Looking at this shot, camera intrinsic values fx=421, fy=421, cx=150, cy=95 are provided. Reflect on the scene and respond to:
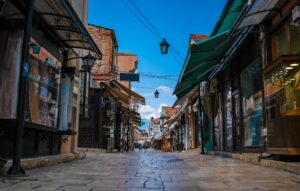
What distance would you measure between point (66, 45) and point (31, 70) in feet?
9.98

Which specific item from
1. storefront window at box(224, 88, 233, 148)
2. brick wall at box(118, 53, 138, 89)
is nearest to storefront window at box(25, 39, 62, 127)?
storefront window at box(224, 88, 233, 148)

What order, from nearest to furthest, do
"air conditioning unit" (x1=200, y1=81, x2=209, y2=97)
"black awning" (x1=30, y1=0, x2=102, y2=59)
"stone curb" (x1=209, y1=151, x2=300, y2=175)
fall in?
"stone curb" (x1=209, y1=151, x2=300, y2=175) → "black awning" (x1=30, y1=0, x2=102, y2=59) → "air conditioning unit" (x1=200, y1=81, x2=209, y2=97)

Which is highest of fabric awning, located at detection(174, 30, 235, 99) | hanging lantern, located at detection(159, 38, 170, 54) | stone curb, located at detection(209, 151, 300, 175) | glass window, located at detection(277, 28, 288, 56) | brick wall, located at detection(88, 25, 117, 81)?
brick wall, located at detection(88, 25, 117, 81)

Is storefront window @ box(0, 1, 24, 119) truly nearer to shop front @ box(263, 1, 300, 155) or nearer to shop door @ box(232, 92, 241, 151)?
shop front @ box(263, 1, 300, 155)

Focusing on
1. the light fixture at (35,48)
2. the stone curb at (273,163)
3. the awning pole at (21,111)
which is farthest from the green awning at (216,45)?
the awning pole at (21,111)

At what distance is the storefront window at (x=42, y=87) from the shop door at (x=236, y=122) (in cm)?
657

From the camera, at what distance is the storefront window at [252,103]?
11953 mm

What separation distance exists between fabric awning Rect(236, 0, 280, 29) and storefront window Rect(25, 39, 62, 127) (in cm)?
478

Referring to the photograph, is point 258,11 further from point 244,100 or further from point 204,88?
point 204,88

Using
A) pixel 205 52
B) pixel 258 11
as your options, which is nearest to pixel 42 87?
pixel 205 52

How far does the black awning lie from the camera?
8.74 meters

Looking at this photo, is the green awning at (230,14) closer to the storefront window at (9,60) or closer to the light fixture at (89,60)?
the light fixture at (89,60)

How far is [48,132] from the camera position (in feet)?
35.9

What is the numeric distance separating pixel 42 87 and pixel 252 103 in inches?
247
